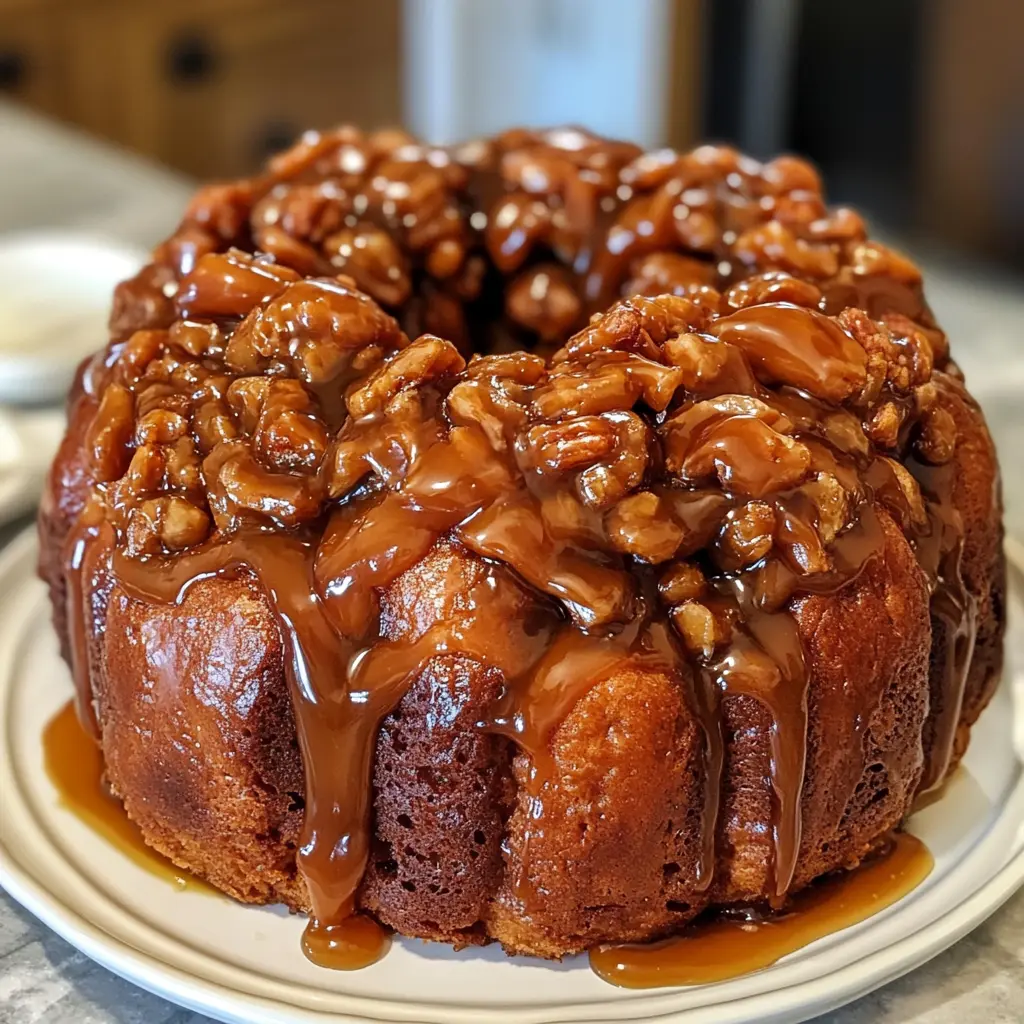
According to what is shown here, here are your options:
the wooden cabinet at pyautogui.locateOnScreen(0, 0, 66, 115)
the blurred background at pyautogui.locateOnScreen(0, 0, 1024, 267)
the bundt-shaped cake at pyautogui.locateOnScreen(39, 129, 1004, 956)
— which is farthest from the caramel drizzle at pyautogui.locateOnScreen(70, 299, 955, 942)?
the wooden cabinet at pyautogui.locateOnScreen(0, 0, 66, 115)

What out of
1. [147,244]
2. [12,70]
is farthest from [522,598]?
[12,70]

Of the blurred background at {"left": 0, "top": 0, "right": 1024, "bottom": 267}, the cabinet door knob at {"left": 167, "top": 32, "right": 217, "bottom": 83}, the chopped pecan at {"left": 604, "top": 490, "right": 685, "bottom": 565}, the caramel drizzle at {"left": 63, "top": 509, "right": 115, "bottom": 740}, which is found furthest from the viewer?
the cabinet door knob at {"left": 167, "top": 32, "right": 217, "bottom": 83}

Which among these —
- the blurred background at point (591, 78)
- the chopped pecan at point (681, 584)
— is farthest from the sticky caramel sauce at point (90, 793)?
the blurred background at point (591, 78)

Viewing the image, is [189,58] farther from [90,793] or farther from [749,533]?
[749,533]

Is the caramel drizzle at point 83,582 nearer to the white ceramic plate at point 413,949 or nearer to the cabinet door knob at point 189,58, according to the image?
the white ceramic plate at point 413,949

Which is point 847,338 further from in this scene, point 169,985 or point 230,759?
point 169,985

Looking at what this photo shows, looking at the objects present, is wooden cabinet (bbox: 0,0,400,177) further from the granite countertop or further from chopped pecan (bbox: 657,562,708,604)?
chopped pecan (bbox: 657,562,708,604)

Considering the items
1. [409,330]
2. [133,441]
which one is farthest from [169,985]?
[409,330]
